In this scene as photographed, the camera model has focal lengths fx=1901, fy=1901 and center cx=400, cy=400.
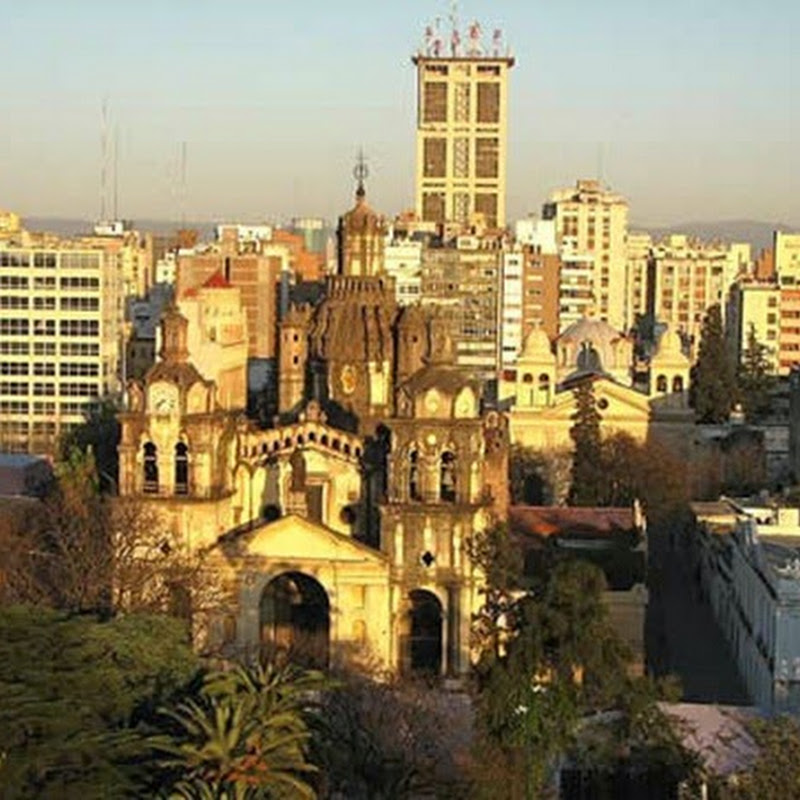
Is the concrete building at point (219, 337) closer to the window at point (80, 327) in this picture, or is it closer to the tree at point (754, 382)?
the window at point (80, 327)

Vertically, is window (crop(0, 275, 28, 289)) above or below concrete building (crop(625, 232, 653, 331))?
below

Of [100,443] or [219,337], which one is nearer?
[100,443]

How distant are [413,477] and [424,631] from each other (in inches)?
138

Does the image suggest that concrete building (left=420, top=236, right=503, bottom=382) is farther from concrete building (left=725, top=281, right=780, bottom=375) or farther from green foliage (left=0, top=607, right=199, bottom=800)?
green foliage (left=0, top=607, right=199, bottom=800)

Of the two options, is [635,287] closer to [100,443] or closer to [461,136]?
[461,136]

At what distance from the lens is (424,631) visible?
41.0m

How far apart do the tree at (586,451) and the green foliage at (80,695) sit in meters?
27.4

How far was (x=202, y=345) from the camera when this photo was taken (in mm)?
70312

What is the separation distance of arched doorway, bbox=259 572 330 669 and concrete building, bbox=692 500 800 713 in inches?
351

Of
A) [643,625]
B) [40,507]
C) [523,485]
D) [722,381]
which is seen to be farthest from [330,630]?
[722,381]

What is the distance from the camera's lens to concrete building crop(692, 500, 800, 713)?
34.8 metres

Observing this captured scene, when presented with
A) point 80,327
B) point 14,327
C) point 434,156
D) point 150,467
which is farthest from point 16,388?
point 434,156

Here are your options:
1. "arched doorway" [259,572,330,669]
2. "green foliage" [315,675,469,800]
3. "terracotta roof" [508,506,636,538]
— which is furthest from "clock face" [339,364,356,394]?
"green foliage" [315,675,469,800]

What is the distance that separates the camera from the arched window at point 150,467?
40562 millimetres
